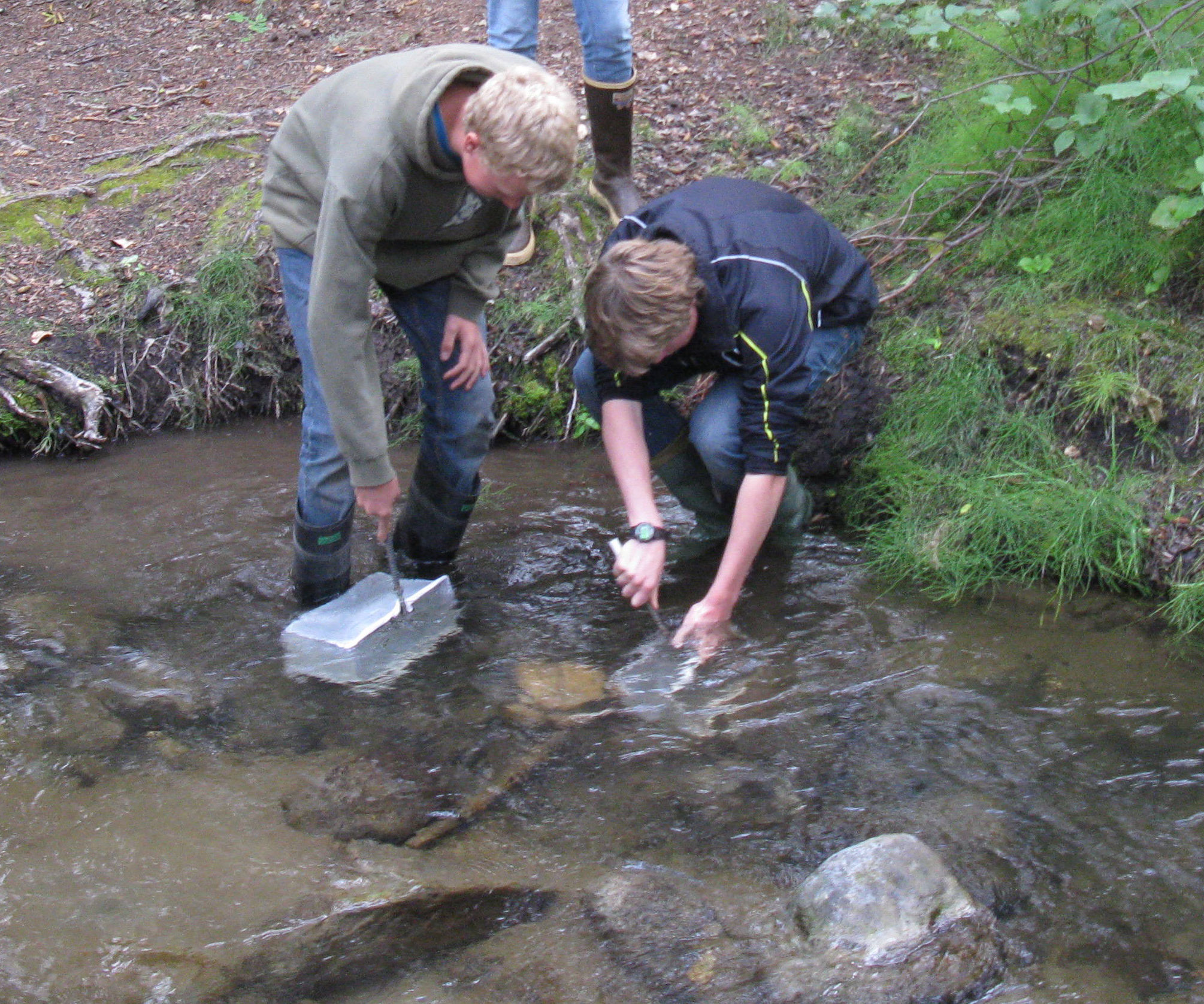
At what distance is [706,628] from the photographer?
8.67ft

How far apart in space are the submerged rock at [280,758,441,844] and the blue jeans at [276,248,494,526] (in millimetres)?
708

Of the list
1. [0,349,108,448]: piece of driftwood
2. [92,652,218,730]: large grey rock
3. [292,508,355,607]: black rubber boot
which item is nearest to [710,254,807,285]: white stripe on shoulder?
[292,508,355,607]: black rubber boot

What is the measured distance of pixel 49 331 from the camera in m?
4.28

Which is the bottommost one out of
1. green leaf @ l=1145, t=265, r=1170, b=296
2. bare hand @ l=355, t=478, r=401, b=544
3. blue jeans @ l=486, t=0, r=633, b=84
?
bare hand @ l=355, t=478, r=401, b=544

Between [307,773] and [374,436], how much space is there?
0.75 m

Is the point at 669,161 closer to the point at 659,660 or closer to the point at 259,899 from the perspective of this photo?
the point at 659,660

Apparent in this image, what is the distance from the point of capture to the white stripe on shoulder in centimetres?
251

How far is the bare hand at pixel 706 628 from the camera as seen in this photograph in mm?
2576

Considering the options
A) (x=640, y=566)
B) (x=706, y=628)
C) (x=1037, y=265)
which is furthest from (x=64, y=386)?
(x=1037, y=265)

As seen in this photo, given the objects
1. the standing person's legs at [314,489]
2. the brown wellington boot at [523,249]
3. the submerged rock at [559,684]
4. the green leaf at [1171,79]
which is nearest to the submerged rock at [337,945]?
the submerged rock at [559,684]

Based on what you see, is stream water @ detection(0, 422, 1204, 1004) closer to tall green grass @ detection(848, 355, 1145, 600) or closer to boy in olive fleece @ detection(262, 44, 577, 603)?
tall green grass @ detection(848, 355, 1145, 600)

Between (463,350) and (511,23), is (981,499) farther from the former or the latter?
(511,23)

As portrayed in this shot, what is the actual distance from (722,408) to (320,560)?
3.76 feet

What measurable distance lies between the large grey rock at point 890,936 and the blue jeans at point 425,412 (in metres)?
1.48
